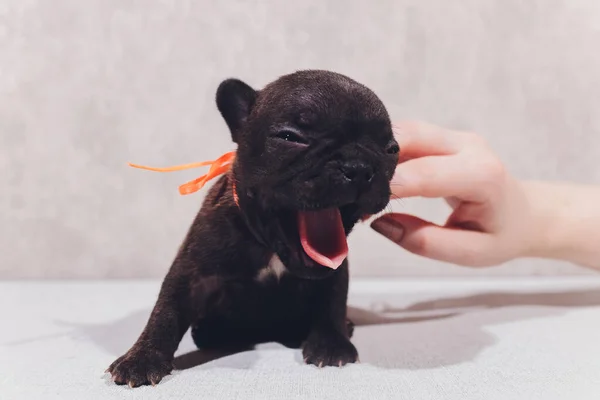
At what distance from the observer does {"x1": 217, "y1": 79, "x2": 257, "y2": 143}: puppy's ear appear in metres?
1.33

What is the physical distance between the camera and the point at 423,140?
64.6 inches

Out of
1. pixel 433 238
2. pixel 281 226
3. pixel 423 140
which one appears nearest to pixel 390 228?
pixel 433 238

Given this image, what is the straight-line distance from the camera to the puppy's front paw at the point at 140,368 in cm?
117

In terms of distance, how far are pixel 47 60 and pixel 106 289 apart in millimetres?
1041

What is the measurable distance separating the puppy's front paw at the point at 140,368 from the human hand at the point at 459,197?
706 millimetres

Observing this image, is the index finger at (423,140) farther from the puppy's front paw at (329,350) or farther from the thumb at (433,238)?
the puppy's front paw at (329,350)

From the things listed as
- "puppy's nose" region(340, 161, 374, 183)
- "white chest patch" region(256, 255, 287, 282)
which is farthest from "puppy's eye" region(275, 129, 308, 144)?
"white chest patch" region(256, 255, 287, 282)

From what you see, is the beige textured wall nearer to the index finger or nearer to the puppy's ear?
the index finger

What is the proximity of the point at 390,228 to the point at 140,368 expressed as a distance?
0.80 meters

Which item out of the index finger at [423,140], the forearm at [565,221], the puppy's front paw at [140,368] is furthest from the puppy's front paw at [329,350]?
the forearm at [565,221]

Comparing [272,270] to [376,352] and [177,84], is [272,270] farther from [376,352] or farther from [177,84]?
[177,84]

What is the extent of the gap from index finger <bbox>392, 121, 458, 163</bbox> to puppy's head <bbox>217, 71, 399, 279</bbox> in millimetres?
360

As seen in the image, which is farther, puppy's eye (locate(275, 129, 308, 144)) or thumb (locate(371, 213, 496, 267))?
thumb (locate(371, 213, 496, 267))

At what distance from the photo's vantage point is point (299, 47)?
2.61 m
